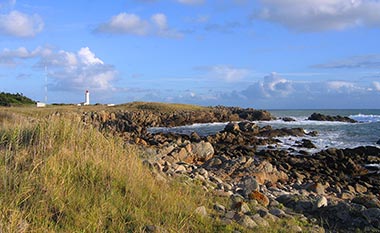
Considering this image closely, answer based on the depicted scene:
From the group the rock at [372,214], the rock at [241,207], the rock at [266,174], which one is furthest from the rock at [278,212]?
the rock at [266,174]

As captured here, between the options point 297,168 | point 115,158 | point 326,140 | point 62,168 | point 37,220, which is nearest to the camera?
point 37,220

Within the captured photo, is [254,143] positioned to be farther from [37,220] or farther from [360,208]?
[37,220]

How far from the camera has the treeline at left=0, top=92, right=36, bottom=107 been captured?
48125 mm

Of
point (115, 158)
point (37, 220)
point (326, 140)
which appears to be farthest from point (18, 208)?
point (326, 140)

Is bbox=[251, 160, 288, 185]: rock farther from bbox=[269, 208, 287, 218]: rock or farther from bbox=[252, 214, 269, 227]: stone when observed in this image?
bbox=[252, 214, 269, 227]: stone

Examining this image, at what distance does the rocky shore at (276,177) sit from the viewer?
24.9 feet

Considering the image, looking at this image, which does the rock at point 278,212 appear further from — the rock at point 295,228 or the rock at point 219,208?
the rock at point 219,208

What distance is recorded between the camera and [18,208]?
4777mm

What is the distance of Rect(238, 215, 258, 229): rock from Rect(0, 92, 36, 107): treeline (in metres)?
44.6

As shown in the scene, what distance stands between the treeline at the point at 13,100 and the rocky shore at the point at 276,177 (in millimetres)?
20716

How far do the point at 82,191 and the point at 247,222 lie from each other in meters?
2.31

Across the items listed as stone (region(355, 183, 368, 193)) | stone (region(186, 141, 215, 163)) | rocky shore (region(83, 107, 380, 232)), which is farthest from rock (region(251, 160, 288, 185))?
stone (region(186, 141, 215, 163))

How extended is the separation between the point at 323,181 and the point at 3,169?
1242 cm

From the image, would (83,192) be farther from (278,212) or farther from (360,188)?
(360,188)
